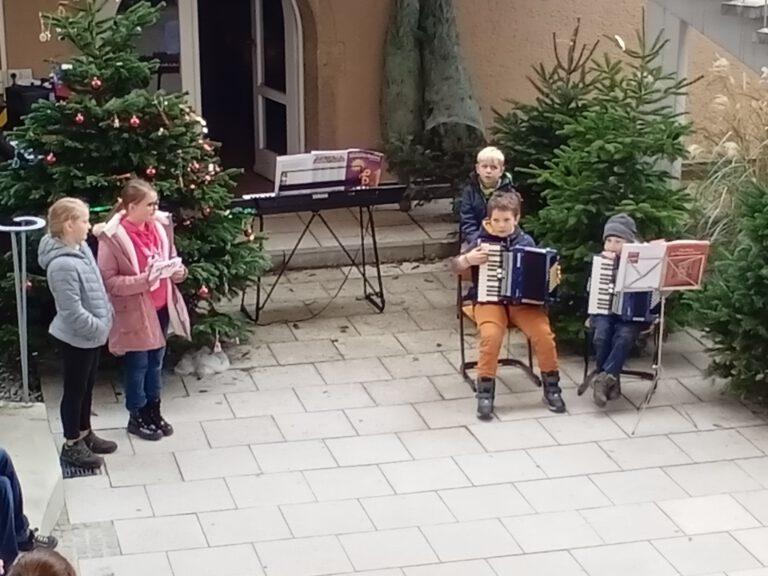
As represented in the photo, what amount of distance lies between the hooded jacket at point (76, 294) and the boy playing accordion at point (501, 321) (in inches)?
82.3

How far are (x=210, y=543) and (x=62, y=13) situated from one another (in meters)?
3.43

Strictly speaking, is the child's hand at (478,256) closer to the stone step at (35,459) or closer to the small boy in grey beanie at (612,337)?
the small boy in grey beanie at (612,337)

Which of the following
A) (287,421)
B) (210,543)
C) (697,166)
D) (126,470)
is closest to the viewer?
(210,543)

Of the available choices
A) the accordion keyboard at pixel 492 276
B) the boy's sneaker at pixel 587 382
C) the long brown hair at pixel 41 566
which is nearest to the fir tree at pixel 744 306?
the boy's sneaker at pixel 587 382

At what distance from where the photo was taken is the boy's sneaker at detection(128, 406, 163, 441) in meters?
7.85

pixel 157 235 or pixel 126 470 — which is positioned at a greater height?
pixel 157 235

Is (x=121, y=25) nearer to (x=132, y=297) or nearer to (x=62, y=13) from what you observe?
(x=62, y=13)

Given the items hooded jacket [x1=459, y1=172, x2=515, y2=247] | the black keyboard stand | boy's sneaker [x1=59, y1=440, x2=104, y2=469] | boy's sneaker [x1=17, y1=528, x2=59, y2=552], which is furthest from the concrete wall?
boy's sneaker [x1=17, y1=528, x2=59, y2=552]

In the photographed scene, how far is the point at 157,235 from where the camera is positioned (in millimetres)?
7680

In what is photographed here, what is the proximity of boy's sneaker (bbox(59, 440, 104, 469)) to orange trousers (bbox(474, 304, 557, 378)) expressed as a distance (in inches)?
85.6

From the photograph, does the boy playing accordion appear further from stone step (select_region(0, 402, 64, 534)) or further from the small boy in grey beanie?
stone step (select_region(0, 402, 64, 534))

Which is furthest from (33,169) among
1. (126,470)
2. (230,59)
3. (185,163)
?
(230,59)

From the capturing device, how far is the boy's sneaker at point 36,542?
623cm

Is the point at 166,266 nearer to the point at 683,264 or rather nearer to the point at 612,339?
the point at 612,339
